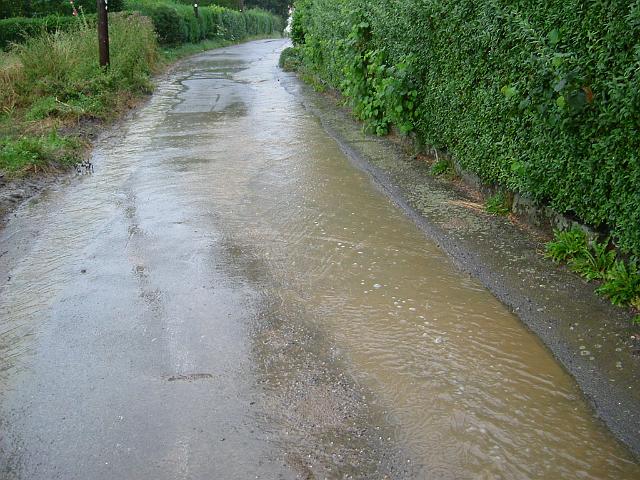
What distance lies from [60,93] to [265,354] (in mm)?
10024

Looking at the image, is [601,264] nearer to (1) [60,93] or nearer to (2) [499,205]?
(2) [499,205]

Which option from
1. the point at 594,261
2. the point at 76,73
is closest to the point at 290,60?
the point at 76,73

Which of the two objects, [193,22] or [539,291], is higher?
[193,22]

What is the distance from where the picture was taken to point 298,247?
576 centimetres

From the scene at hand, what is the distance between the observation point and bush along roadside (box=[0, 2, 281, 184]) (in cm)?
873

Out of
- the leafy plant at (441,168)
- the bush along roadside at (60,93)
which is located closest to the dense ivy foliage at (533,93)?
the leafy plant at (441,168)

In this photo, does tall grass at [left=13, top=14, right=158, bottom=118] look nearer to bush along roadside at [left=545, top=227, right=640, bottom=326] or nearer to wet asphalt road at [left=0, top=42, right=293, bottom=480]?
wet asphalt road at [left=0, top=42, right=293, bottom=480]

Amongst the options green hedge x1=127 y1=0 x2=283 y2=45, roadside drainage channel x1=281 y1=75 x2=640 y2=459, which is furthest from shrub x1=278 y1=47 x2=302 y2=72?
roadside drainage channel x1=281 y1=75 x2=640 y2=459

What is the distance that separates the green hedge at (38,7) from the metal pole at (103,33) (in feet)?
53.5

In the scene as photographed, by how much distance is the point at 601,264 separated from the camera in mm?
Answer: 4676

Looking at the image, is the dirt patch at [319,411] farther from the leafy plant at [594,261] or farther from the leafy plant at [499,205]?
the leafy plant at [499,205]

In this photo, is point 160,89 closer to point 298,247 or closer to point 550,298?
point 298,247

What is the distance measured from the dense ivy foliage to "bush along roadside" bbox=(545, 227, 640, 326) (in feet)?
0.58

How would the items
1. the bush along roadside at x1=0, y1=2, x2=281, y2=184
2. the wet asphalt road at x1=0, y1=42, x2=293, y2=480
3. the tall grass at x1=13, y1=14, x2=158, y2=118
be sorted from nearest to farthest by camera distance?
the wet asphalt road at x1=0, y1=42, x2=293, y2=480, the bush along roadside at x1=0, y1=2, x2=281, y2=184, the tall grass at x1=13, y1=14, x2=158, y2=118
